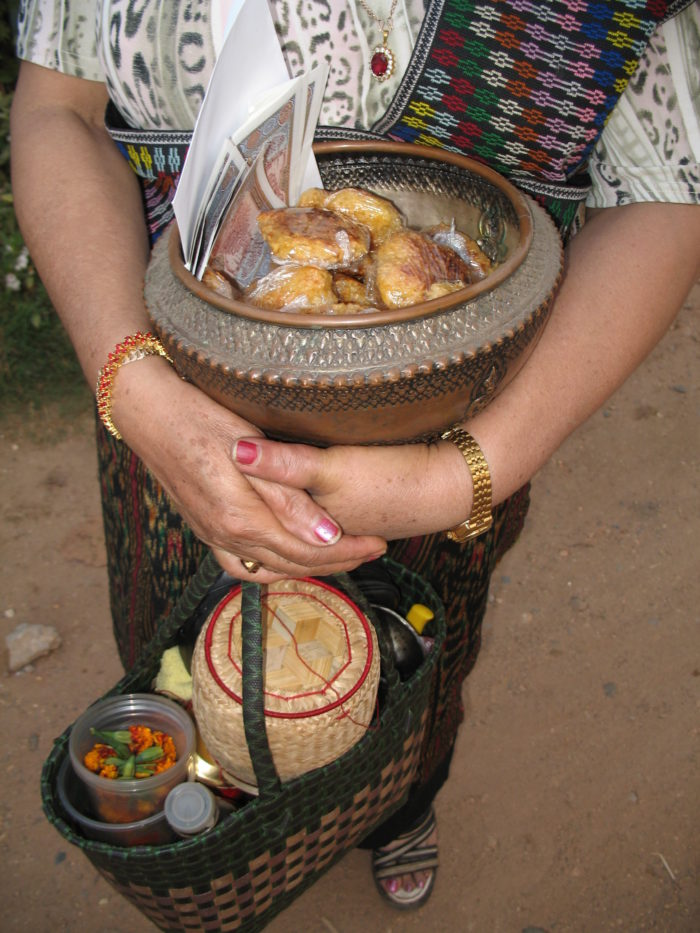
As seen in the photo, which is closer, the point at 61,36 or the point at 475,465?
the point at 475,465

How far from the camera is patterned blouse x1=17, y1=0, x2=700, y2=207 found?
107 centimetres

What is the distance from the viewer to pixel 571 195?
120 centimetres

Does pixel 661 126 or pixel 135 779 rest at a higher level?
pixel 661 126

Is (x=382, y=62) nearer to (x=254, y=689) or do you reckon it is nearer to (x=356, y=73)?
(x=356, y=73)

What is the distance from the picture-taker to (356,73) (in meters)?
1.13

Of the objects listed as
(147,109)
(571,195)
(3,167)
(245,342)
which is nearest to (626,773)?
(571,195)

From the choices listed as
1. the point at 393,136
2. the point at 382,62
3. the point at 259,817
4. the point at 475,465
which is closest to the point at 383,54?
the point at 382,62

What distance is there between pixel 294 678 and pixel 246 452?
0.39 m

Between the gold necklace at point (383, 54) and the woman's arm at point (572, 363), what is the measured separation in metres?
0.38

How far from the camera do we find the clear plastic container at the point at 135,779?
1186 mm

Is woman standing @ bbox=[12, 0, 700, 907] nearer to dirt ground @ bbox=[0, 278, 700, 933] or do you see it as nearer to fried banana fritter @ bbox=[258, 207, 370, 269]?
fried banana fritter @ bbox=[258, 207, 370, 269]

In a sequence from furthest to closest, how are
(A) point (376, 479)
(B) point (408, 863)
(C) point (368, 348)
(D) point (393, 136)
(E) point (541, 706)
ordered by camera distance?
(E) point (541, 706)
(B) point (408, 863)
(D) point (393, 136)
(A) point (376, 479)
(C) point (368, 348)

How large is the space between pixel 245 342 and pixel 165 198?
22.9 inches

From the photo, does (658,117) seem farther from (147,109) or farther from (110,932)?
(110,932)
